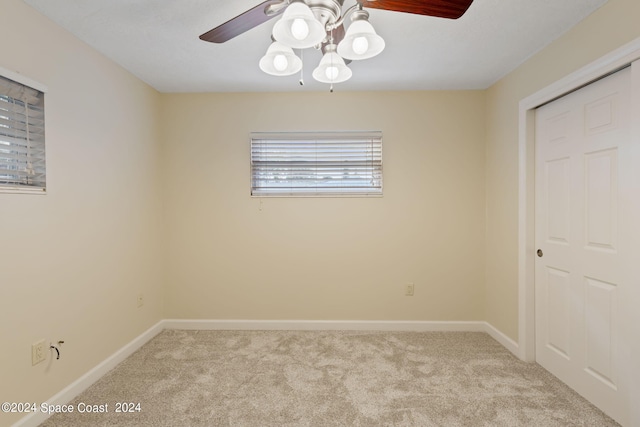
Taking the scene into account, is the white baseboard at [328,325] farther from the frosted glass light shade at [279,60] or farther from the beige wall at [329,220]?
the frosted glass light shade at [279,60]

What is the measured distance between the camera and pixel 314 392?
6.64 feet

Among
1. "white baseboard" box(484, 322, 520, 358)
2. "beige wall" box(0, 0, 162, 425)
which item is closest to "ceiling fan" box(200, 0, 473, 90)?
"beige wall" box(0, 0, 162, 425)

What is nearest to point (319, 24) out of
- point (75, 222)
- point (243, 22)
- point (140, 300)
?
point (243, 22)

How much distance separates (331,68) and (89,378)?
8.57 ft

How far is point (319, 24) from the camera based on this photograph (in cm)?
117

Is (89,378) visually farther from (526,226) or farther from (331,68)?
(526,226)

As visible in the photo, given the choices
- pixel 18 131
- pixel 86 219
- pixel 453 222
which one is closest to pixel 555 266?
pixel 453 222

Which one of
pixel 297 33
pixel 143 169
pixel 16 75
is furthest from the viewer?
pixel 143 169

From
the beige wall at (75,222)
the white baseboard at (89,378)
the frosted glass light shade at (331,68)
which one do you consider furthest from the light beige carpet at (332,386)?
the frosted glass light shade at (331,68)

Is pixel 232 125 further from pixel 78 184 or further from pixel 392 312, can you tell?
pixel 392 312

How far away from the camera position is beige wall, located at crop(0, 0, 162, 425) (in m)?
1.65

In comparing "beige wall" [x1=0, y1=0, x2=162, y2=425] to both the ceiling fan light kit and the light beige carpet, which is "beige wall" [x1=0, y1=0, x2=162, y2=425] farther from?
the ceiling fan light kit

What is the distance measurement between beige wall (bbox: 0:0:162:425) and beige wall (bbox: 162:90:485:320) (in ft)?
1.20

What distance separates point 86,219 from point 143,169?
809 mm
